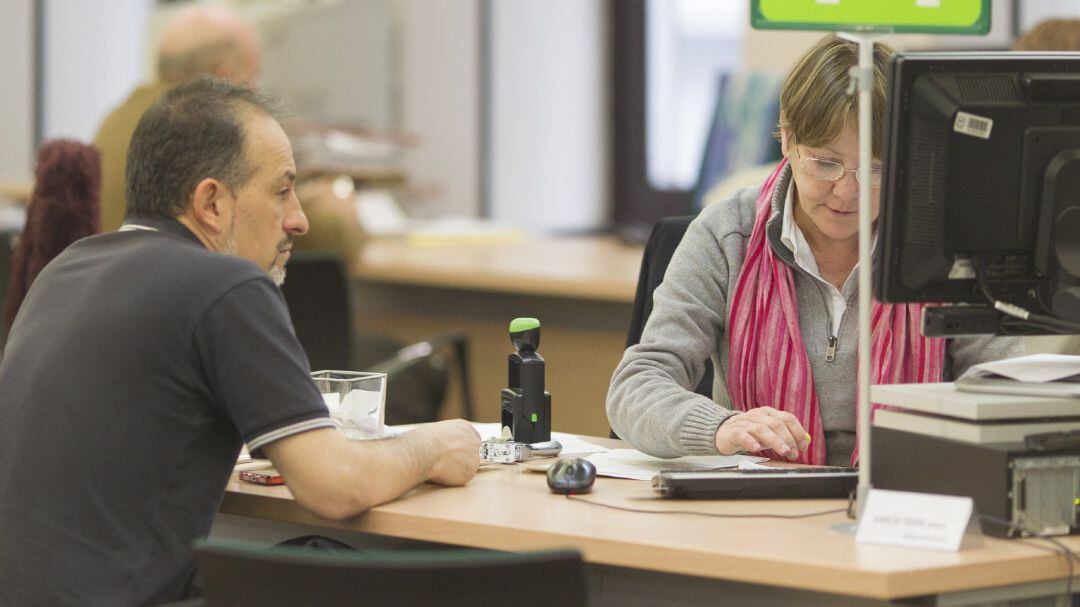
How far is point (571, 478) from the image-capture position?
187 centimetres

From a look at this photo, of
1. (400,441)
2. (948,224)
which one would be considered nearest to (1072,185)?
(948,224)

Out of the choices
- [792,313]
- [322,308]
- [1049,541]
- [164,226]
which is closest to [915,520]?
[1049,541]

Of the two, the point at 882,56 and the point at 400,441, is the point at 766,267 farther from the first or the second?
the point at 400,441

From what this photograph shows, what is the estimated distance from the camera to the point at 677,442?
2031 millimetres

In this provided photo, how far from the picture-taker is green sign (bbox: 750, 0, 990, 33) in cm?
172

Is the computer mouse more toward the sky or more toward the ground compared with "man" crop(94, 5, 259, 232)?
more toward the ground

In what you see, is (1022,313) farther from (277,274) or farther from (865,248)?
(277,274)

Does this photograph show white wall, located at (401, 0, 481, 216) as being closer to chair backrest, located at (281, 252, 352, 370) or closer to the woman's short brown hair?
chair backrest, located at (281, 252, 352, 370)

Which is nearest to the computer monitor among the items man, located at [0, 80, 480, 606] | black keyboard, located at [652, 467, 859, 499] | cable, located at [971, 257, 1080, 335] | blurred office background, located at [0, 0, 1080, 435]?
cable, located at [971, 257, 1080, 335]

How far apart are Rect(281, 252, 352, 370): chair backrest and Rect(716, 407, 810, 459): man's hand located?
5.27ft

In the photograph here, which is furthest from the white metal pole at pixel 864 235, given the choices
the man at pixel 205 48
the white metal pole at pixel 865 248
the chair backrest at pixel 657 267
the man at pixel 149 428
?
the man at pixel 205 48

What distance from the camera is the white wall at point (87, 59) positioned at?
5379mm

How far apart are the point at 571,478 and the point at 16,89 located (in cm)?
395

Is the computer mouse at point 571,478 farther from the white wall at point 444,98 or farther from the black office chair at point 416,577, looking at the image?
the white wall at point 444,98
